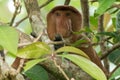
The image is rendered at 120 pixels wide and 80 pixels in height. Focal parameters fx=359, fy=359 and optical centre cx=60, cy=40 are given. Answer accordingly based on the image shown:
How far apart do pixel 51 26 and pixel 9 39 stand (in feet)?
4.12

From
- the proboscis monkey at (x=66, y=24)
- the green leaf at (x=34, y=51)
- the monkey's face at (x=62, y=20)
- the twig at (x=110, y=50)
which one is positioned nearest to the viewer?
the green leaf at (x=34, y=51)

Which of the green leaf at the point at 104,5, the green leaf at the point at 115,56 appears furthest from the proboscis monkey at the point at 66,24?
the green leaf at the point at 104,5

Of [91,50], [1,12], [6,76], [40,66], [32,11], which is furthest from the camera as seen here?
[1,12]

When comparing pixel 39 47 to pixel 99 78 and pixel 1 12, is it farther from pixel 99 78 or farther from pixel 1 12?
pixel 1 12

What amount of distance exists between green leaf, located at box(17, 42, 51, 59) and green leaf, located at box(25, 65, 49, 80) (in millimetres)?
295

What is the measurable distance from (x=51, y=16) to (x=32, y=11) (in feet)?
1.57

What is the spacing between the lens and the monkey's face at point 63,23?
1928mm

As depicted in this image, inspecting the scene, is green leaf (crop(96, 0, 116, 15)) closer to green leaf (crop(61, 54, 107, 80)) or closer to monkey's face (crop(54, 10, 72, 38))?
green leaf (crop(61, 54, 107, 80))

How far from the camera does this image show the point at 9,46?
0.88 m

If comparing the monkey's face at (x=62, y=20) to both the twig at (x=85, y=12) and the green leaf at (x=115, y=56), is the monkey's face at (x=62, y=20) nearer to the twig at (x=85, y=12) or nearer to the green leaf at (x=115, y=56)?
the twig at (x=85, y=12)

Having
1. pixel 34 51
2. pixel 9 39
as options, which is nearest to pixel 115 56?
pixel 34 51

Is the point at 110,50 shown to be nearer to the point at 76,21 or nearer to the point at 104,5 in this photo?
the point at 76,21

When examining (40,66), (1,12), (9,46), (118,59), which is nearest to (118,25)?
(118,59)

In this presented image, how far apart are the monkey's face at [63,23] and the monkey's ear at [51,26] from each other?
2 cm
